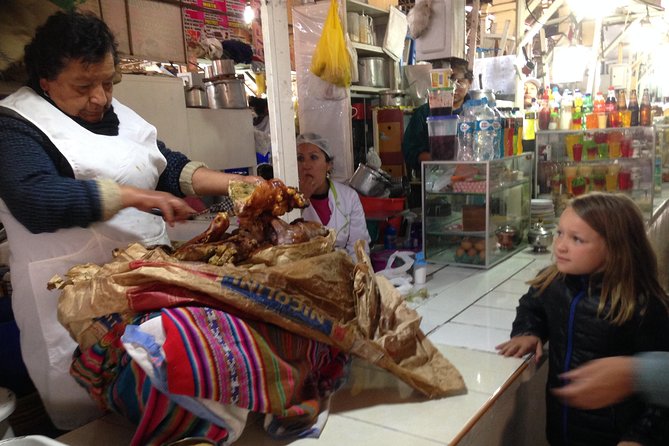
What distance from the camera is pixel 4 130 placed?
4.39ft

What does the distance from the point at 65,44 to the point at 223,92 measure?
2048 mm

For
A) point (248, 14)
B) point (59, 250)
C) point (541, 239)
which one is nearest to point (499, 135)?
point (541, 239)

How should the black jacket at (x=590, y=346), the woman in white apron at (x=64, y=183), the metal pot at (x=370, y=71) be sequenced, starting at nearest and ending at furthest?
the woman in white apron at (x=64, y=183), the black jacket at (x=590, y=346), the metal pot at (x=370, y=71)

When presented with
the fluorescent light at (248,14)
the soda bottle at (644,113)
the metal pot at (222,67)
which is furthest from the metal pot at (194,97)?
the soda bottle at (644,113)

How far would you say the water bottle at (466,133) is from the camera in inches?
133

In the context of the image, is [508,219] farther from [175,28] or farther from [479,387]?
[175,28]

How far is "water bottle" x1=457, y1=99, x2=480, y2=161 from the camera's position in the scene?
337cm

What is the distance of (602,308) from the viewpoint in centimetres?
162

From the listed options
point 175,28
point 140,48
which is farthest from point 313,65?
point 140,48

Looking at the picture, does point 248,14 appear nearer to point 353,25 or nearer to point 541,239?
point 353,25

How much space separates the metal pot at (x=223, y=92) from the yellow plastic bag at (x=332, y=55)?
86 cm

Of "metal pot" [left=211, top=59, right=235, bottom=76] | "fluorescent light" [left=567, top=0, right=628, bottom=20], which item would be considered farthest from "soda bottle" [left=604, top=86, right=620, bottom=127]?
"metal pot" [left=211, top=59, right=235, bottom=76]

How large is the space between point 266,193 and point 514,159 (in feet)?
8.99

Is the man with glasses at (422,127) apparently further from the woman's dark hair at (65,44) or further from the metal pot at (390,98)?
the woman's dark hair at (65,44)
